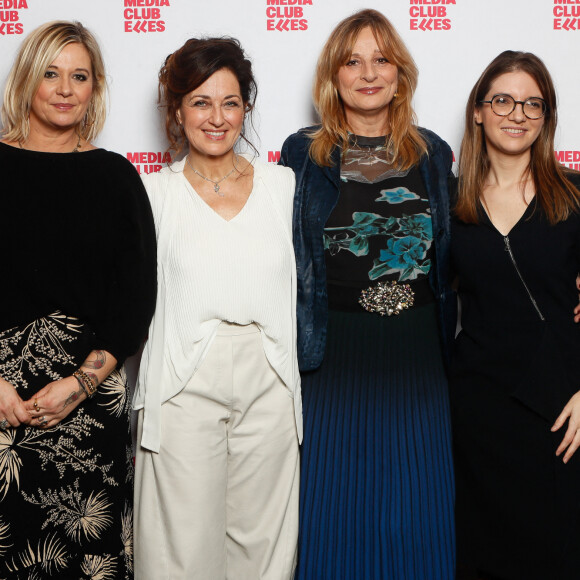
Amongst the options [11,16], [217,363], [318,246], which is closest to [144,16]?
[11,16]

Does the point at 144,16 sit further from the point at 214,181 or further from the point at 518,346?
the point at 518,346

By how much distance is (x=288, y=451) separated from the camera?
1992 mm

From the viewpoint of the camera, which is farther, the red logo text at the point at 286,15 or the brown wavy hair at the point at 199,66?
the red logo text at the point at 286,15

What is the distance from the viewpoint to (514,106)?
202cm

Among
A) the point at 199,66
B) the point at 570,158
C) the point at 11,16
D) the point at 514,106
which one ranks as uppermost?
the point at 11,16

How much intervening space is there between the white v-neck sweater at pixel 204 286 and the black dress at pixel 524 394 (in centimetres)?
52

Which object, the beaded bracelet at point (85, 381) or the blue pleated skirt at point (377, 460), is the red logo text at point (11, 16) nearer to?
the beaded bracelet at point (85, 381)

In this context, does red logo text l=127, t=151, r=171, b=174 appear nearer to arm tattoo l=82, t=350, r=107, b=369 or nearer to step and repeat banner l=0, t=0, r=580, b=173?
step and repeat banner l=0, t=0, r=580, b=173

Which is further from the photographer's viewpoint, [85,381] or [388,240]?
[388,240]

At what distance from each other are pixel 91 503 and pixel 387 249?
103 cm

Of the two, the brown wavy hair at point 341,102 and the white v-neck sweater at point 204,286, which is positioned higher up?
the brown wavy hair at point 341,102

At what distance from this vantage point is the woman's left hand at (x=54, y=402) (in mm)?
1775

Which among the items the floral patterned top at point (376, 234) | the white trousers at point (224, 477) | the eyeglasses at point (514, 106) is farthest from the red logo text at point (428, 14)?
the white trousers at point (224, 477)

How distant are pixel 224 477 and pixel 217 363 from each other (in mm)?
314
